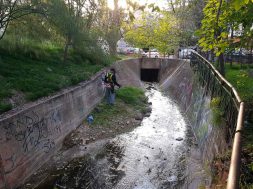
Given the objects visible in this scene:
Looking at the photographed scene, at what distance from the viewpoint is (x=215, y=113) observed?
850 cm

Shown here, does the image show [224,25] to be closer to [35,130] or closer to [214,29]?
[214,29]

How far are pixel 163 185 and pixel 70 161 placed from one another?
135 inches

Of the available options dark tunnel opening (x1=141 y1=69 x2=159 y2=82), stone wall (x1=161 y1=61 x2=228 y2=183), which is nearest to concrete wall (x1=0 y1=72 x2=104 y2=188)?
stone wall (x1=161 y1=61 x2=228 y2=183)

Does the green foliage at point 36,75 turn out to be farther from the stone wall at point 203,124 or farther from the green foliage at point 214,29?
the green foliage at point 214,29

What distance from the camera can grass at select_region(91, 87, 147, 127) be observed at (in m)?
14.7

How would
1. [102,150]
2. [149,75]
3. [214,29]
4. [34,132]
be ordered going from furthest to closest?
[149,75] → [102,150] → [34,132] → [214,29]

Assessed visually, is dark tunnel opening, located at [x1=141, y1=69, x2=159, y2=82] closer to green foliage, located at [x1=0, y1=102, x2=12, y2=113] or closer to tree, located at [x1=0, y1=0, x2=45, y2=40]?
tree, located at [x1=0, y1=0, x2=45, y2=40]

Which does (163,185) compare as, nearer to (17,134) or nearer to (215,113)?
(215,113)

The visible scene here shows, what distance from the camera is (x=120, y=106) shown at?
55.4 ft

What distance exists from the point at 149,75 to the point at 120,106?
18450 mm

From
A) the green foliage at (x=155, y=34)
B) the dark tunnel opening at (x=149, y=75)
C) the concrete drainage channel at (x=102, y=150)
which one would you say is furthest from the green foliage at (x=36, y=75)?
the dark tunnel opening at (x=149, y=75)

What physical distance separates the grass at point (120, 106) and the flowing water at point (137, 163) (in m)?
1.55

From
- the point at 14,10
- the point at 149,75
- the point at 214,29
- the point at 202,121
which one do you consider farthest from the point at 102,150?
the point at 149,75

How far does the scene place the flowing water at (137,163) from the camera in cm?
878
